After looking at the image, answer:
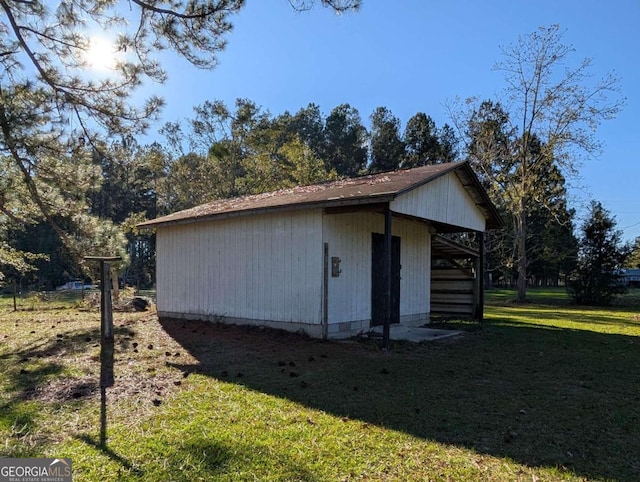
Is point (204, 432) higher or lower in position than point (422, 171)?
lower

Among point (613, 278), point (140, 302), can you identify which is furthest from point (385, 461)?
point (613, 278)

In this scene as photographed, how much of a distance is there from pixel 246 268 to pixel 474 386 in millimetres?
5213

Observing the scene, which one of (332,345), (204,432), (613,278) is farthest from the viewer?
(613,278)

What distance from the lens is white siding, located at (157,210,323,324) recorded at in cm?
801

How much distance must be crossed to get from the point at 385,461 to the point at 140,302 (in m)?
11.3

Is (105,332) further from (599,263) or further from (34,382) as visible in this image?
(599,263)

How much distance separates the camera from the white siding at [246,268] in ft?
26.3

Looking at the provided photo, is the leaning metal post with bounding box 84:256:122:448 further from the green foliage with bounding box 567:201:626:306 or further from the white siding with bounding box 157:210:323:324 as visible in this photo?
the green foliage with bounding box 567:201:626:306

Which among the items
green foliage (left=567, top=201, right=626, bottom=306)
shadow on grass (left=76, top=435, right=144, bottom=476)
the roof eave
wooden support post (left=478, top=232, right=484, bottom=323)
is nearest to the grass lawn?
shadow on grass (left=76, top=435, right=144, bottom=476)

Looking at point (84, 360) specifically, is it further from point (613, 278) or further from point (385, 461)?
point (613, 278)

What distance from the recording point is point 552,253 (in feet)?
79.9

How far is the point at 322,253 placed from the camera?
7816 millimetres

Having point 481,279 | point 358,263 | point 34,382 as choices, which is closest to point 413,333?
point 358,263

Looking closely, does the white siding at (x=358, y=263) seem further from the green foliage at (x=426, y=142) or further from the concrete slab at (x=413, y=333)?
the green foliage at (x=426, y=142)
